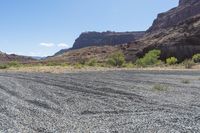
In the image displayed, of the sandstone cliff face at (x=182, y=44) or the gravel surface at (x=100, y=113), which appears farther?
the sandstone cliff face at (x=182, y=44)

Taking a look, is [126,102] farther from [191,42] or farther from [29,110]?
[191,42]

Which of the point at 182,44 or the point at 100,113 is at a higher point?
the point at 182,44

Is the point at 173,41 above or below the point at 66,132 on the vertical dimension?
above

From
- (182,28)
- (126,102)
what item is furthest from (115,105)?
(182,28)

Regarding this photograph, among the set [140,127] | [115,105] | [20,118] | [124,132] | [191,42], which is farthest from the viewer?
[191,42]

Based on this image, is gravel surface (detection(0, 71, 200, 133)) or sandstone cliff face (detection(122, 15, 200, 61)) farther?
sandstone cliff face (detection(122, 15, 200, 61))

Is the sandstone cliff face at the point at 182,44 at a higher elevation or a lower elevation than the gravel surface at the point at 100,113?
higher

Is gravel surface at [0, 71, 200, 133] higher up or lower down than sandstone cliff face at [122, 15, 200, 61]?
lower down

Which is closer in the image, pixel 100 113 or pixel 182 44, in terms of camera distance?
pixel 100 113

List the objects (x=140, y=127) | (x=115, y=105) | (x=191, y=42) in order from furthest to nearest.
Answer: (x=191, y=42) < (x=115, y=105) < (x=140, y=127)

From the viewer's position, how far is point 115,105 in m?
21.3

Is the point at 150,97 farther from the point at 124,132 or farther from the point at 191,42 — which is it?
the point at 191,42

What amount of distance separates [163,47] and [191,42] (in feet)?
28.0

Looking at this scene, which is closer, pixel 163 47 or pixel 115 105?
pixel 115 105
